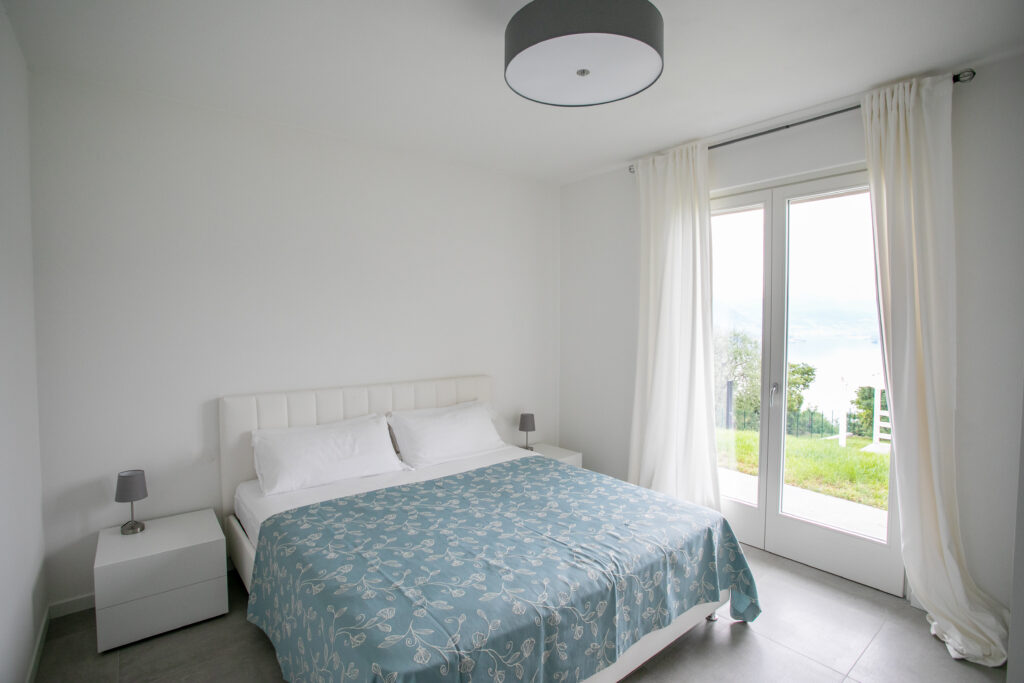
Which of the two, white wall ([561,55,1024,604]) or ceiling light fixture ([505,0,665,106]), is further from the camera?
white wall ([561,55,1024,604])

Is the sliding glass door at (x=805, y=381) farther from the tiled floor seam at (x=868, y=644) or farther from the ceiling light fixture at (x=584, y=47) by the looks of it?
the ceiling light fixture at (x=584, y=47)

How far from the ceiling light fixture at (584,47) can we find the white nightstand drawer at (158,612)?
108 inches

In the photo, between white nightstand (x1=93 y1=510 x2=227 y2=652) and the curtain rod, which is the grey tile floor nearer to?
white nightstand (x1=93 y1=510 x2=227 y2=652)

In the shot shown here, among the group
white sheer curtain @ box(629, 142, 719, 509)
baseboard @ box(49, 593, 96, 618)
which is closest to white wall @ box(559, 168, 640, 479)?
A: white sheer curtain @ box(629, 142, 719, 509)

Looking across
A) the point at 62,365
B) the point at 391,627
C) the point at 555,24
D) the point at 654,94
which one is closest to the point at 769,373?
the point at 654,94

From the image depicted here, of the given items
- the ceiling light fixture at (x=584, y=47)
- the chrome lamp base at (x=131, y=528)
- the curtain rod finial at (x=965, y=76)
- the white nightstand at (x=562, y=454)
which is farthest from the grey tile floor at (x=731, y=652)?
the curtain rod finial at (x=965, y=76)

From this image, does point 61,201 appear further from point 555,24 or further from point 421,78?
point 555,24

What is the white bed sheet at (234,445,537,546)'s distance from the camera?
2.42 meters

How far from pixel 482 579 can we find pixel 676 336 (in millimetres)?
2282

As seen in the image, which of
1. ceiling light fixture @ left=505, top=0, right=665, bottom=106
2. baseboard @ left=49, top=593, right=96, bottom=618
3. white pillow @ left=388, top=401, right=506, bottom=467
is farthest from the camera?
white pillow @ left=388, top=401, right=506, bottom=467

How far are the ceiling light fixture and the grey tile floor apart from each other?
2481mm

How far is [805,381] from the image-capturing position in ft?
9.87

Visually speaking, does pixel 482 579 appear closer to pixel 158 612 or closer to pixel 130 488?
pixel 158 612

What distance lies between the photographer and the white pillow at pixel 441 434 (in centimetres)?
318
